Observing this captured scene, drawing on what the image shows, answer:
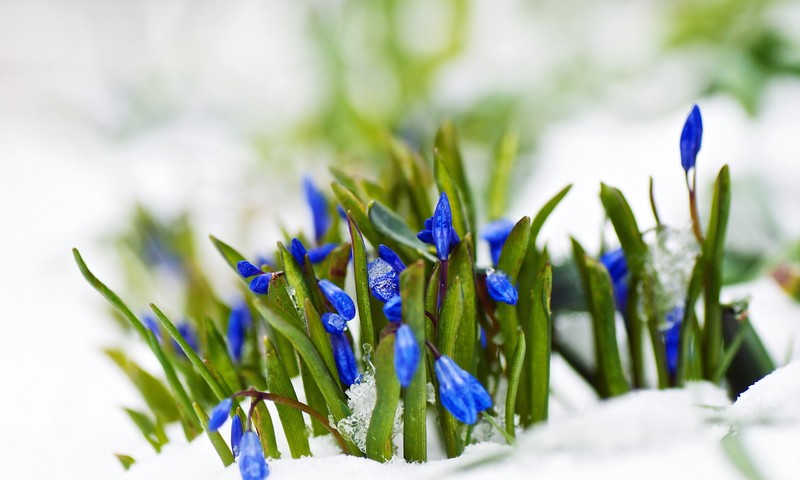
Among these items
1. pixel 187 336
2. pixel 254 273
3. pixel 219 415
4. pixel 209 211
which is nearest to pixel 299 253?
pixel 254 273

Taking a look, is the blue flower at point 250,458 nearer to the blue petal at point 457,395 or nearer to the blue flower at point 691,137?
the blue petal at point 457,395

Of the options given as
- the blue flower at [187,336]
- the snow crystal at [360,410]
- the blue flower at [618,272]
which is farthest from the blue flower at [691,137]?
the blue flower at [187,336]

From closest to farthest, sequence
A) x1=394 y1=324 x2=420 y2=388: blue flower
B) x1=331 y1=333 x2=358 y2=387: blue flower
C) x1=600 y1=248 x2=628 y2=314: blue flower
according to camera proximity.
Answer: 1. x1=394 y1=324 x2=420 y2=388: blue flower
2. x1=331 y1=333 x2=358 y2=387: blue flower
3. x1=600 y1=248 x2=628 y2=314: blue flower

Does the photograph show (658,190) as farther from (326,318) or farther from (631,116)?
(326,318)

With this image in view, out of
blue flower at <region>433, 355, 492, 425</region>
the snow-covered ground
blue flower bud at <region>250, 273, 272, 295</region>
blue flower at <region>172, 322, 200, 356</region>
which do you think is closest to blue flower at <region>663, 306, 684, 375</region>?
the snow-covered ground

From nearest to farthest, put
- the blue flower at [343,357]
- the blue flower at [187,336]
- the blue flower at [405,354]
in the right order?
the blue flower at [405,354] < the blue flower at [343,357] < the blue flower at [187,336]

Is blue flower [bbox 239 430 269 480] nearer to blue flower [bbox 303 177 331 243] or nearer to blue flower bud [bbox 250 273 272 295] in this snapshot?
blue flower bud [bbox 250 273 272 295]
